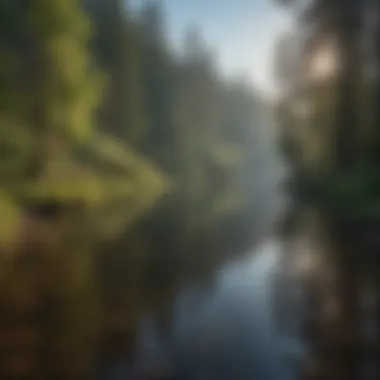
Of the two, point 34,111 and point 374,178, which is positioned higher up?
point 34,111

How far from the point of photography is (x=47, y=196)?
9.93ft

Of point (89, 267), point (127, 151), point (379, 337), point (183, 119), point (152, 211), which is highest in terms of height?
point (183, 119)

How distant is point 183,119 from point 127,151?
0.33 metres

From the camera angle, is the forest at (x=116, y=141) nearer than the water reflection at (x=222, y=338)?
No

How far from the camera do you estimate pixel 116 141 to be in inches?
110

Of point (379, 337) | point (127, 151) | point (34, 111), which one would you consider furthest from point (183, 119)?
point (379, 337)

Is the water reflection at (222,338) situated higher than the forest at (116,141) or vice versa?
the forest at (116,141)

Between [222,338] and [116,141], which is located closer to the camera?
[222,338]

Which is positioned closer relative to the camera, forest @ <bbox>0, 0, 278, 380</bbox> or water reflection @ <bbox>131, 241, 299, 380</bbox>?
water reflection @ <bbox>131, 241, 299, 380</bbox>

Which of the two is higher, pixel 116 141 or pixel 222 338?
pixel 116 141

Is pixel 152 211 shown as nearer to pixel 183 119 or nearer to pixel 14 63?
pixel 183 119

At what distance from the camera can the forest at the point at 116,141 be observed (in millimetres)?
2656

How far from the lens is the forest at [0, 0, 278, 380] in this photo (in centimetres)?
266

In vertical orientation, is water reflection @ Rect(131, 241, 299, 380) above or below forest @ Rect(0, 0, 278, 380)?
below
